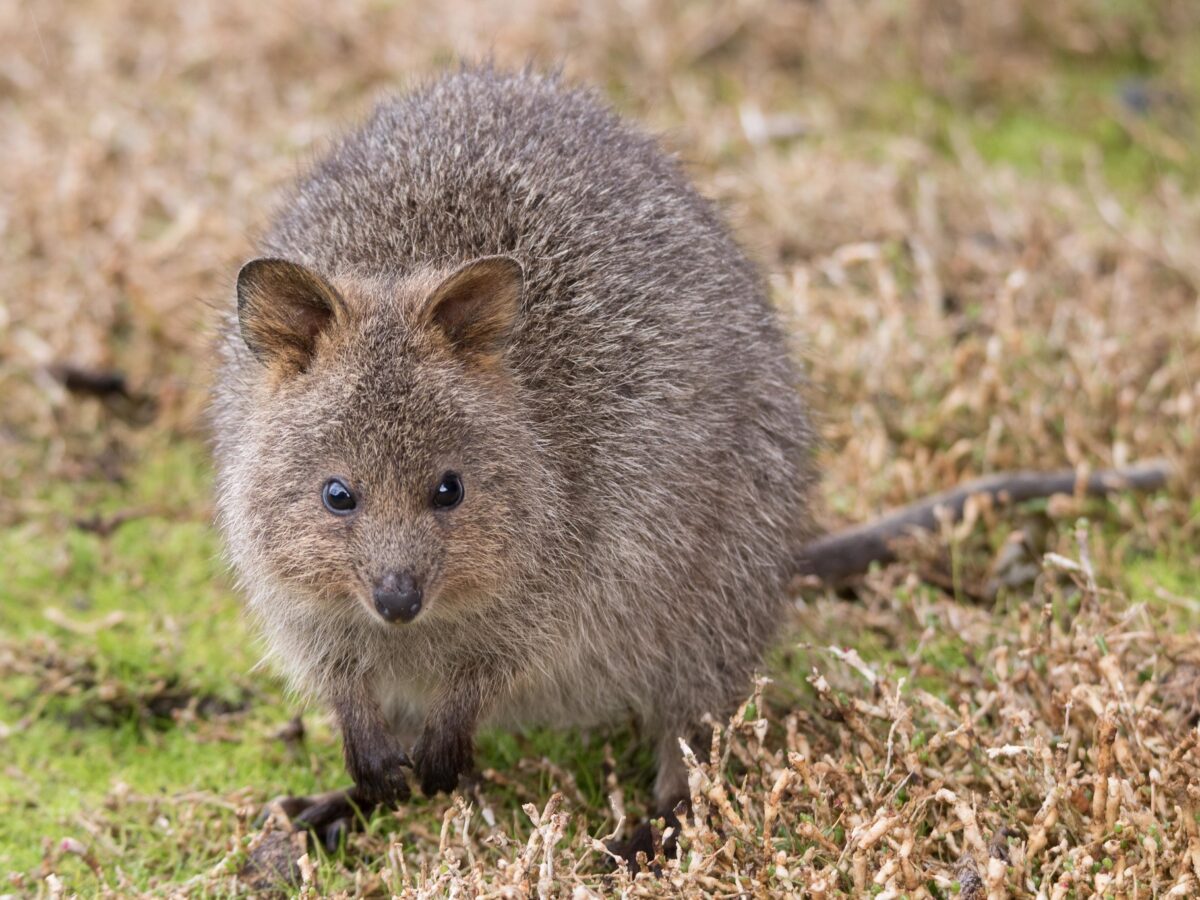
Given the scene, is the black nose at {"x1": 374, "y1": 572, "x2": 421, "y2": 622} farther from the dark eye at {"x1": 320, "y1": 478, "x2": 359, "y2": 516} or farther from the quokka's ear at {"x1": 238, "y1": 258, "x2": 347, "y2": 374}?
the quokka's ear at {"x1": 238, "y1": 258, "x2": 347, "y2": 374}

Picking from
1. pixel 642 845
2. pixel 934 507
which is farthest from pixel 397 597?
pixel 934 507

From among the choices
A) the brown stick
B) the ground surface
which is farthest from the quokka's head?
the brown stick

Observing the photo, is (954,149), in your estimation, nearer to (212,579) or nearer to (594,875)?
(212,579)

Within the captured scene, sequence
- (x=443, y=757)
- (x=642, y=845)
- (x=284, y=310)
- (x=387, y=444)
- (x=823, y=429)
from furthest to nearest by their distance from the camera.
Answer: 1. (x=823, y=429)
2. (x=642, y=845)
3. (x=443, y=757)
4. (x=284, y=310)
5. (x=387, y=444)

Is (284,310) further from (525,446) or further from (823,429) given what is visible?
(823,429)

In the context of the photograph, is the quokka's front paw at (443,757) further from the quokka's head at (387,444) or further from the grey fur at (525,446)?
the quokka's head at (387,444)

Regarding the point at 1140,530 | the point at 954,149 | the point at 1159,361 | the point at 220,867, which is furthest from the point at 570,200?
the point at 954,149

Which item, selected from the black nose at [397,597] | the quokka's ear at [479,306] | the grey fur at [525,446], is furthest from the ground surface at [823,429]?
the quokka's ear at [479,306]

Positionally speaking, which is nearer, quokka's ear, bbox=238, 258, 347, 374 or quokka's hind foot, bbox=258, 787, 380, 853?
quokka's ear, bbox=238, 258, 347, 374
